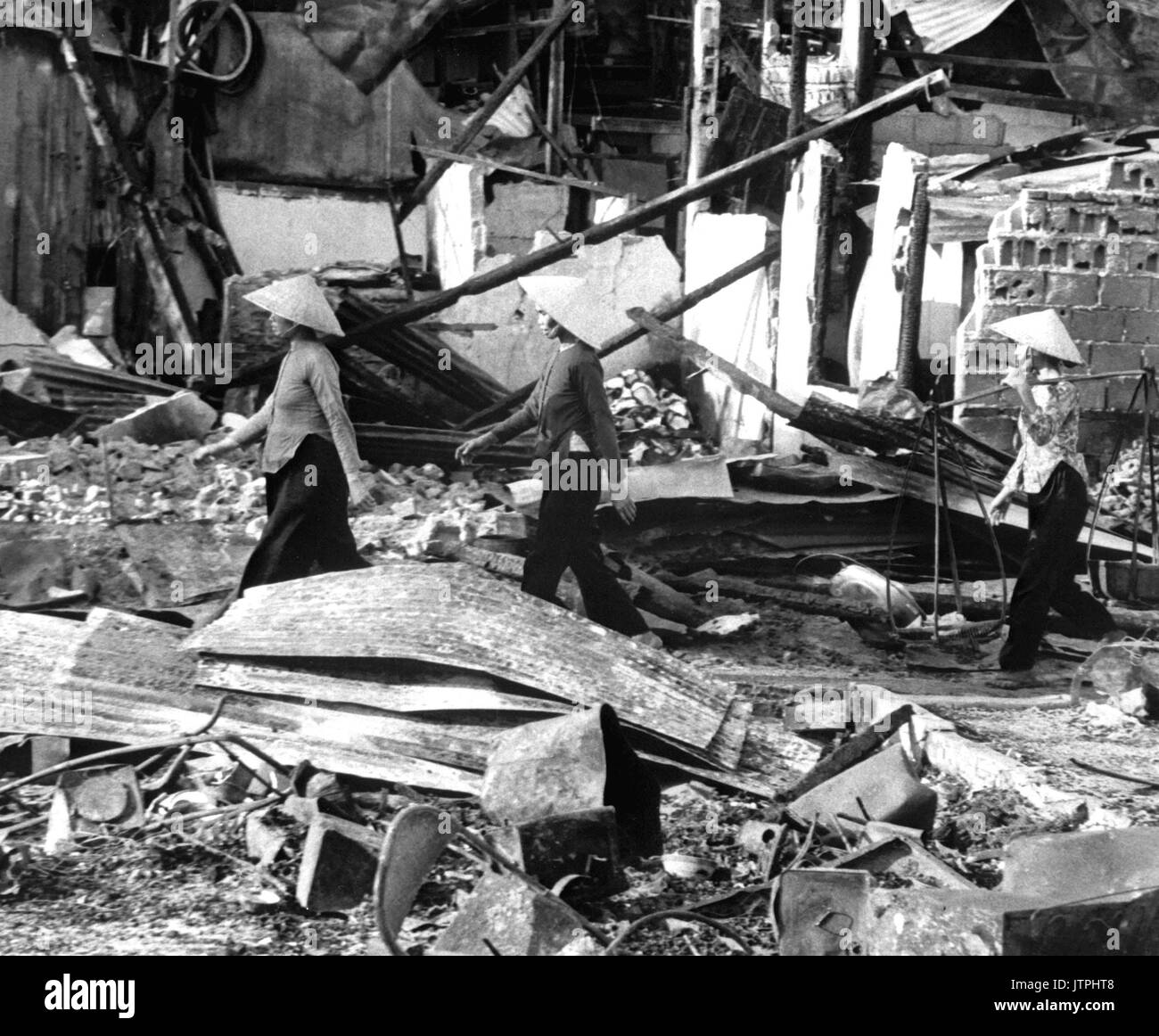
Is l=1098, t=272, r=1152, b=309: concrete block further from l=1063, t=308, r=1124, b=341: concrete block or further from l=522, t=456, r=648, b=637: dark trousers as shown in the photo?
l=522, t=456, r=648, b=637: dark trousers

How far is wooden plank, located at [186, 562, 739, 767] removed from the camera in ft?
17.5

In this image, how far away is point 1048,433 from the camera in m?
7.54

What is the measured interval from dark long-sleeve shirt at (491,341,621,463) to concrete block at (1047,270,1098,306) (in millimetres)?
4587

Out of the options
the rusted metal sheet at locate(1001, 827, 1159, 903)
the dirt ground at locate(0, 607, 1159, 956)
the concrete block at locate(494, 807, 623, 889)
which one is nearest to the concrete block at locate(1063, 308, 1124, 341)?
the dirt ground at locate(0, 607, 1159, 956)

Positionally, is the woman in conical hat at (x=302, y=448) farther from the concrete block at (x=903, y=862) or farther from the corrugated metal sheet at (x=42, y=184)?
the corrugated metal sheet at (x=42, y=184)

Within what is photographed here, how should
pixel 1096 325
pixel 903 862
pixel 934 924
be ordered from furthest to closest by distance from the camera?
pixel 1096 325
pixel 903 862
pixel 934 924

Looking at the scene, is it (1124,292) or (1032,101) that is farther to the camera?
(1032,101)

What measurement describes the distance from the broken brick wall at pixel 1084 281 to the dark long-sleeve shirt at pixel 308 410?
5374 mm

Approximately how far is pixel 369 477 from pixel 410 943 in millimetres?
6626

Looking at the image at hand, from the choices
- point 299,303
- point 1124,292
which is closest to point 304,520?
point 299,303

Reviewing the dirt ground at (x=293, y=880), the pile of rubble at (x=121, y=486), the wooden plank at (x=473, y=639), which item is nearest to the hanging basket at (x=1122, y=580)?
the dirt ground at (x=293, y=880)

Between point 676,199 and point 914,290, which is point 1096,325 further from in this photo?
point 676,199

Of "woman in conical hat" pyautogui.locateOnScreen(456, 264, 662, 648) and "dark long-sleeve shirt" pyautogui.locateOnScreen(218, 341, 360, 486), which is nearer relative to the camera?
"dark long-sleeve shirt" pyautogui.locateOnScreen(218, 341, 360, 486)

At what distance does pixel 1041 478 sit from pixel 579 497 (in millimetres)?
2299
